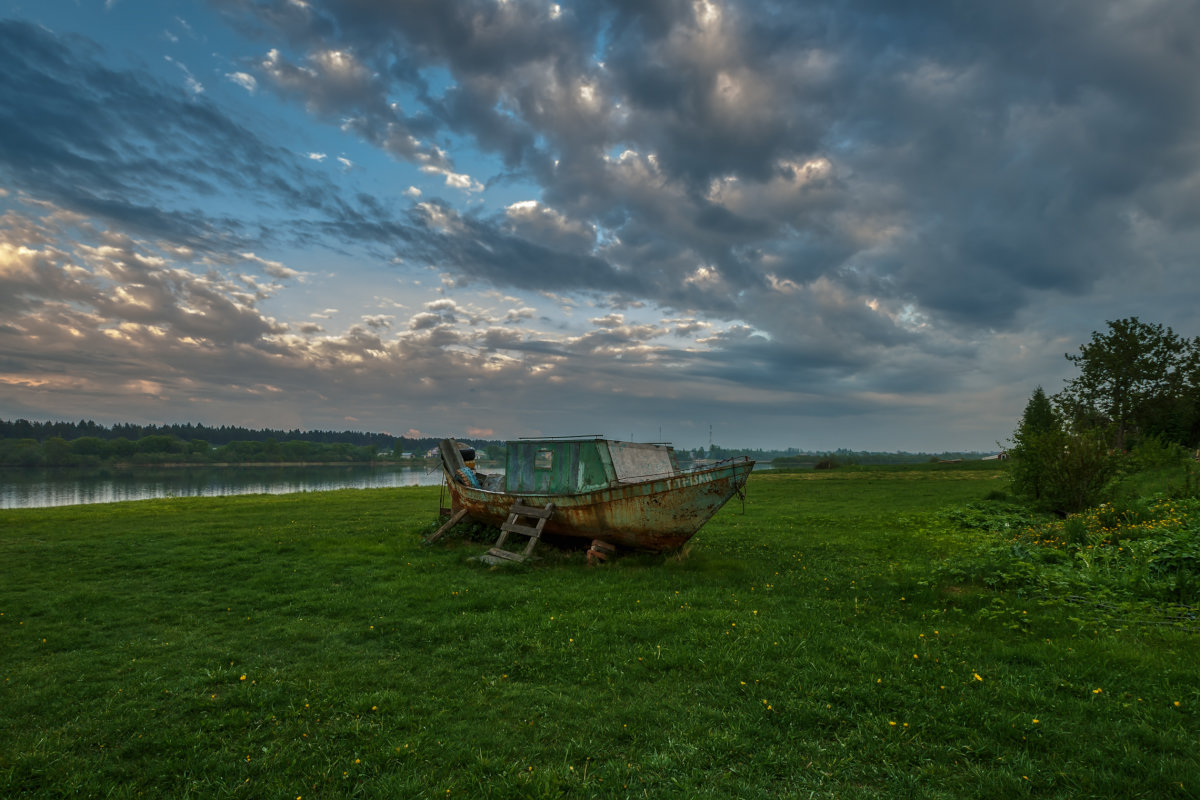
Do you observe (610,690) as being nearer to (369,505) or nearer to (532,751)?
(532,751)

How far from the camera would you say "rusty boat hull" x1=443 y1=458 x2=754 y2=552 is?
13.1 meters

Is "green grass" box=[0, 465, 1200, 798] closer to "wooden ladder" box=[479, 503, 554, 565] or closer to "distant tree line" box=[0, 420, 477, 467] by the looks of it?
"wooden ladder" box=[479, 503, 554, 565]

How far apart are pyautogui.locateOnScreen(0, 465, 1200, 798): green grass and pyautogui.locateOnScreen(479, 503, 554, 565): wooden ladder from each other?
1070 mm

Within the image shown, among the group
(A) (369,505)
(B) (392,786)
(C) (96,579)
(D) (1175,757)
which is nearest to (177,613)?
(C) (96,579)

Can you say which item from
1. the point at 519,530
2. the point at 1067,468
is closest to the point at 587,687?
the point at 519,530

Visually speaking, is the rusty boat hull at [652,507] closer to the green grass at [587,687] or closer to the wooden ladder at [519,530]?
the wooden ladder at [519,530]

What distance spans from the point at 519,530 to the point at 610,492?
299cm

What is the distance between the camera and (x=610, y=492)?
1368 cm

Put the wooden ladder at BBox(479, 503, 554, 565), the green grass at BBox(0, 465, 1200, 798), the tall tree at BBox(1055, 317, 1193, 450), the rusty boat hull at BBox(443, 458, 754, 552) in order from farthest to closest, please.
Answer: the tall tree at BBox(1055, 317, 1193, 450) → the wooden ladder at BBox(479, 503, 554, 565) → the rusty boat hull at BBox(443, 458, 754, 552) → the green grass at BBox(0, 465, 1200, 798)

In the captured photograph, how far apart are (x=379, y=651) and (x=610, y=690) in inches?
151

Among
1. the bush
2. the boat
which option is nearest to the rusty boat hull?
the boat

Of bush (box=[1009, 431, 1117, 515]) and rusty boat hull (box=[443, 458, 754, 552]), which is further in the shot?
bush (box=[1009, 431, 1117, 515])

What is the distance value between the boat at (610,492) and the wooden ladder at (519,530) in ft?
0.28

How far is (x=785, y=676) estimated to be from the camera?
6.80m
